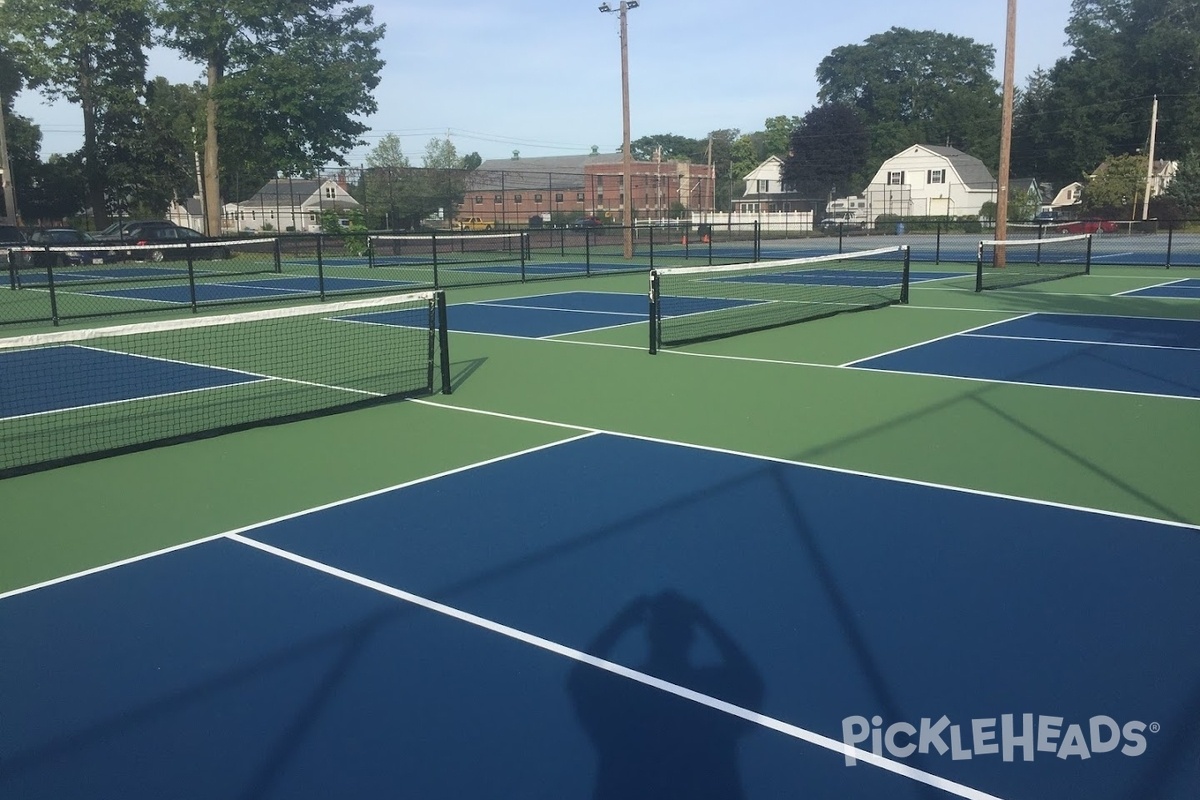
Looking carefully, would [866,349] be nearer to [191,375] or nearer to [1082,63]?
[191,375]

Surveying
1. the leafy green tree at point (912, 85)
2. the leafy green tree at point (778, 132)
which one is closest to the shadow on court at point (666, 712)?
the leafy green tree at point (912, 85)

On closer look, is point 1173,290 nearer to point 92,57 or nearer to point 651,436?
point 651,436

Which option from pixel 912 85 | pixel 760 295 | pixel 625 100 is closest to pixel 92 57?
pixel 625 100

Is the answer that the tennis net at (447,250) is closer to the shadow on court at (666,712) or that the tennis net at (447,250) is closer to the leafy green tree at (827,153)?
the shadow on court at (666,712)

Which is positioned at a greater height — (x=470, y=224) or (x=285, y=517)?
(x=470, y=224)

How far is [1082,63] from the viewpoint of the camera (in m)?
88.0

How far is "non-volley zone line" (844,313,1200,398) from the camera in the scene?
1195 cm

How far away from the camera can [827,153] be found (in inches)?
3890

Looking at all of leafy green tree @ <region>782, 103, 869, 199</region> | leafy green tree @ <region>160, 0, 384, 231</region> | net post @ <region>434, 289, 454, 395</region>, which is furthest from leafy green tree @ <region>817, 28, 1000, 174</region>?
net post @ <region>434, 289, 454, 395</region>

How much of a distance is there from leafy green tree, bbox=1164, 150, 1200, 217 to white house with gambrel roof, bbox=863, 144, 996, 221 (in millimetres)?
22433

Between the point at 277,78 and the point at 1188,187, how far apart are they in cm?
5416

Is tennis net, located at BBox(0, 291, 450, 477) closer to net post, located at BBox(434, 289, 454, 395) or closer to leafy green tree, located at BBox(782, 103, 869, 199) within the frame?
net post, located at BBox(434, 289, 454, 395)

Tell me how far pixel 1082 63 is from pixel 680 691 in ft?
321

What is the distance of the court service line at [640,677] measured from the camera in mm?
3971
